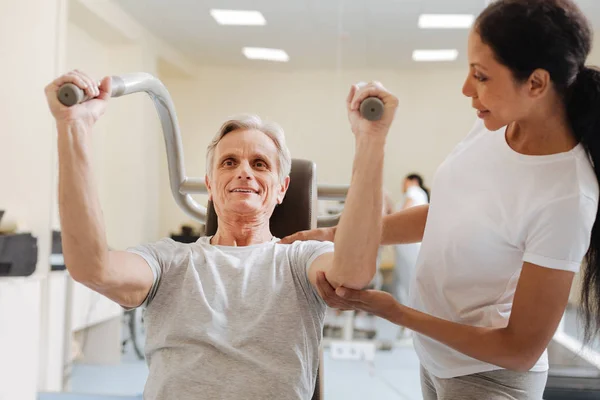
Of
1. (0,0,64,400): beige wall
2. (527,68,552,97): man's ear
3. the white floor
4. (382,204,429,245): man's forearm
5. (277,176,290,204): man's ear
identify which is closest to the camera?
(527,68,552,97): man's ear

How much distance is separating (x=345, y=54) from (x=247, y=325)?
10.8 ft

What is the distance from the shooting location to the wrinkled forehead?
1627mm

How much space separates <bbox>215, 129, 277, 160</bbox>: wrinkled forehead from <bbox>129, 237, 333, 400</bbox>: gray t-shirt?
0.25 meters

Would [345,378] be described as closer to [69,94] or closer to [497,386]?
[497,386]

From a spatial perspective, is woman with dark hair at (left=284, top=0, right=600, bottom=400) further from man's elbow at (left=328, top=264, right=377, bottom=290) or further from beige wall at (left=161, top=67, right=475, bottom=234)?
beige wall at (left=161, top=67, right=475, bottom=234)

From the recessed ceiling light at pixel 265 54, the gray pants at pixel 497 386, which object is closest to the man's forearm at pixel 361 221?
the gray pants at pixel 497 386

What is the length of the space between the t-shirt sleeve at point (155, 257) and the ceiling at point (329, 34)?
305 centimetres

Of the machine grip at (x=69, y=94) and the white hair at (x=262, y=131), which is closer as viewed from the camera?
the machine grip at (x=69, y=94)

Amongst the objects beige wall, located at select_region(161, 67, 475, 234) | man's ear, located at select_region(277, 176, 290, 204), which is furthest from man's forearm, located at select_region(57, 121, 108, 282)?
beige wall, located at select_region(161, 67, 475, 234)

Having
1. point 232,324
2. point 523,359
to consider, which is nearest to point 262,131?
point 232,324

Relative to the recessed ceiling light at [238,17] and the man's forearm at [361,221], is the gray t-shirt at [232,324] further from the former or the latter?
the recessed ceiling light at [238,17]

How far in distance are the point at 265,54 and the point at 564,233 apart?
3.58 meters

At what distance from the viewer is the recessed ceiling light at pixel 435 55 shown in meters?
4.32

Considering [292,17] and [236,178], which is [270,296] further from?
[292,17]
